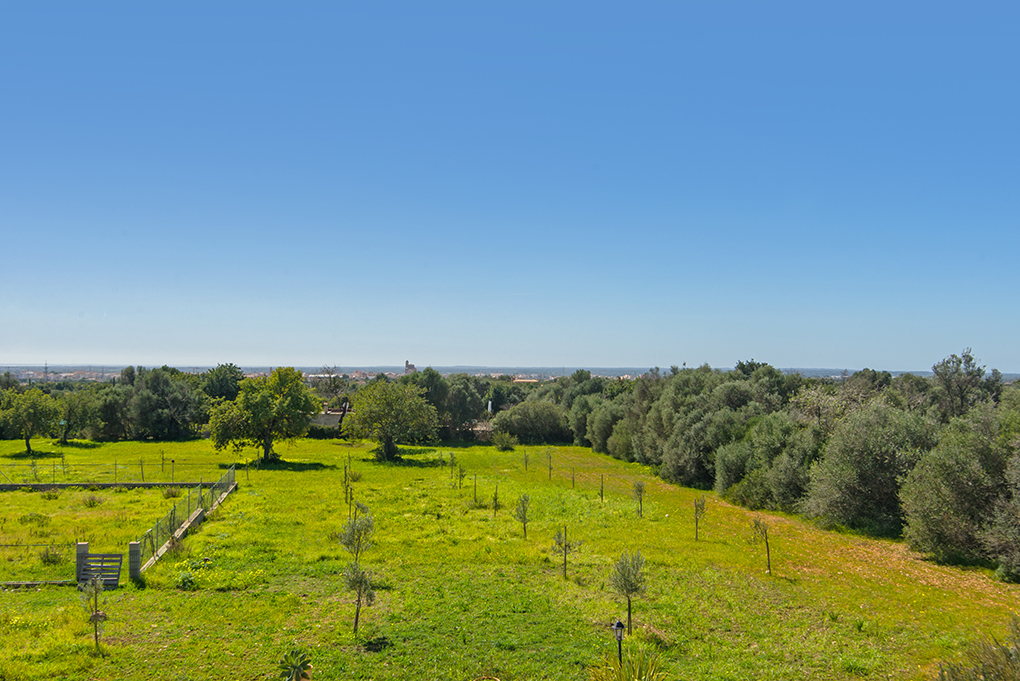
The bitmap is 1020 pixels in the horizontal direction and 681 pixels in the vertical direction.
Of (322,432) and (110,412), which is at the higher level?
(110,412)

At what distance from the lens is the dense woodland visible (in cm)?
2339

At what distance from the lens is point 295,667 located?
11.9 meters

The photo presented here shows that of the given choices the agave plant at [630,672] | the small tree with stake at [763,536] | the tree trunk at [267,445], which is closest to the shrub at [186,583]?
the agave plant at [630,672]

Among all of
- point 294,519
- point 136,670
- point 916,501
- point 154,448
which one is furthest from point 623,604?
point 154,448

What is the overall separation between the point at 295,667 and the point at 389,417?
43.3 metres

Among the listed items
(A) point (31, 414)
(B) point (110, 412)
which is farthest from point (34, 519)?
(B) point (110, 412)

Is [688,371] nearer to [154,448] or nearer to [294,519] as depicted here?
[294,519]

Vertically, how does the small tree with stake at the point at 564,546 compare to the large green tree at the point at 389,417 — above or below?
below

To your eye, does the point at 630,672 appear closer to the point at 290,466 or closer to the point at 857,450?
the point at 857,450

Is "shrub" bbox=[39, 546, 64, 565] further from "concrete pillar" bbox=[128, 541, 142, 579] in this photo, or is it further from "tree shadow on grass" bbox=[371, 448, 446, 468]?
"tree shadow on grass" bbox=[371, 448, 446, 468]

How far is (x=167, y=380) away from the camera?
264 feet

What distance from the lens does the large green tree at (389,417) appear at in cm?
5441

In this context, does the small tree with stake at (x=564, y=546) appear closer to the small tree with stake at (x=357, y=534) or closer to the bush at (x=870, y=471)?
the small tree with stake at (x=357, y=534)

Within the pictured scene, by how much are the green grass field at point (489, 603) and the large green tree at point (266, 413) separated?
Result: 1699cm
